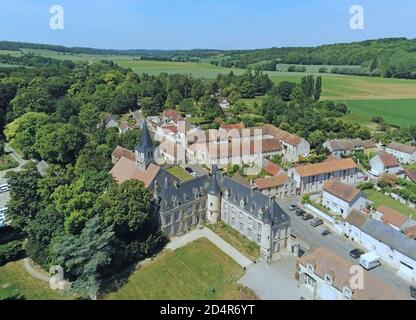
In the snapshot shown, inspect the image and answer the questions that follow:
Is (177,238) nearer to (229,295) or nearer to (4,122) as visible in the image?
(229,295)

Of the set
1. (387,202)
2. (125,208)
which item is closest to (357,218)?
(387,202)

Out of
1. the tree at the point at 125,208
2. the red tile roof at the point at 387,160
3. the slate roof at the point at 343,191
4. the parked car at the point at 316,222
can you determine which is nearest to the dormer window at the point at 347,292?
the parked car at the point at 316,222

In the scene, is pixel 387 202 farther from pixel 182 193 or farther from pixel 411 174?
pixel 182 193

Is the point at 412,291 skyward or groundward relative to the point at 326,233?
groundward

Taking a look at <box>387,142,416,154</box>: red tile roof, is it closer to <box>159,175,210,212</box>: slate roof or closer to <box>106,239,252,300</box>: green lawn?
<box>159,175,210,212</box>: slate roof

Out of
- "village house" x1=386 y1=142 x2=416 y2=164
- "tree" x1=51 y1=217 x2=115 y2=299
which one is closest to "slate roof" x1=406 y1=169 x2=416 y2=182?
"village house" x1=386 y1=142 x2=416 y2=164
